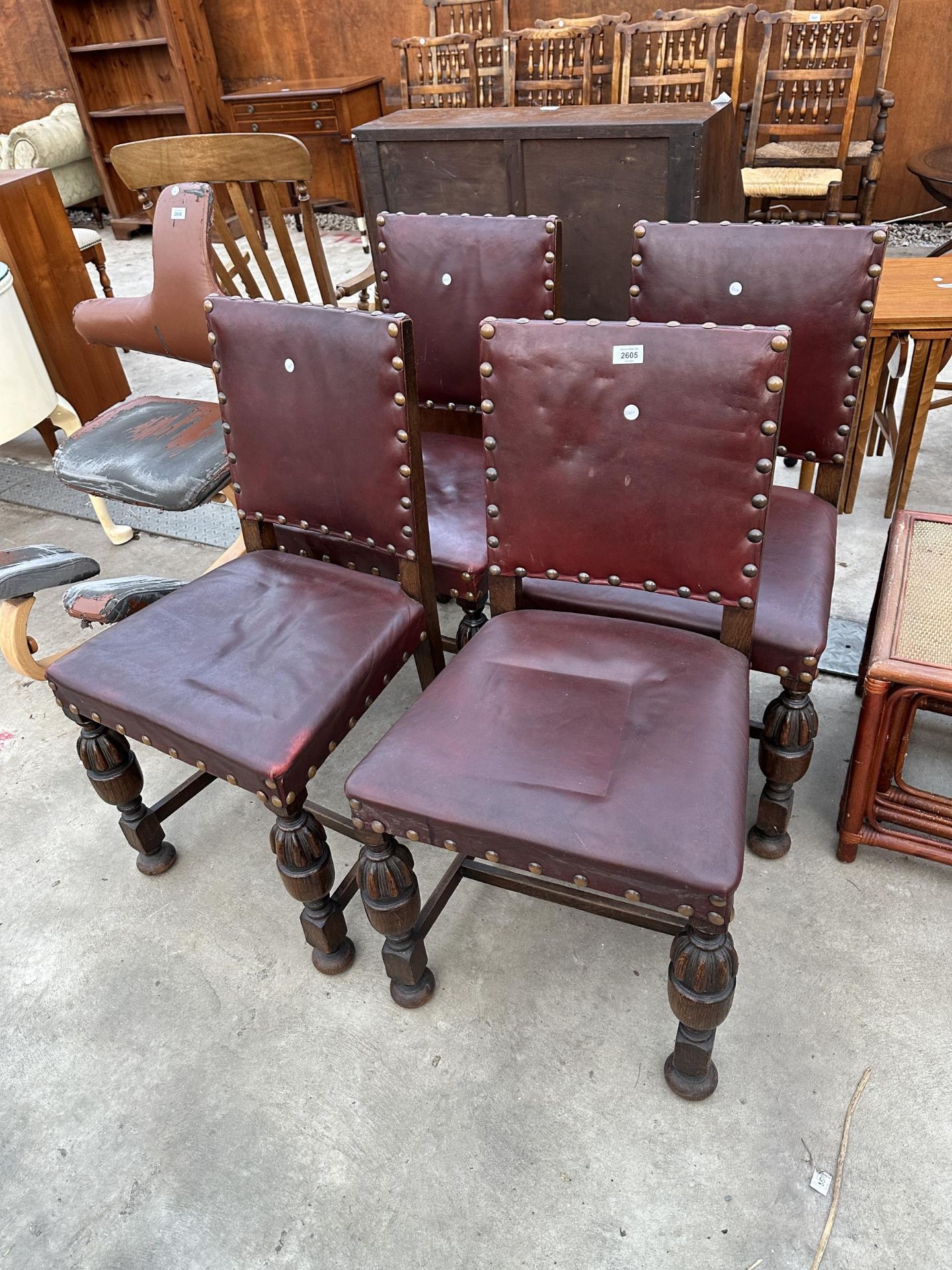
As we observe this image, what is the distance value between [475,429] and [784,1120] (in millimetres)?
1546

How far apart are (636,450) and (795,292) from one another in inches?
21.6

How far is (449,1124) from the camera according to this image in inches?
47.7

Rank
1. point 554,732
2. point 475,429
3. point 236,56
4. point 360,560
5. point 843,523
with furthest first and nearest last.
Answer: point 236,56
point 843,523
point 475,429
point 360,560
point 554,732

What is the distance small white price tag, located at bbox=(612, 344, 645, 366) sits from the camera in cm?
115

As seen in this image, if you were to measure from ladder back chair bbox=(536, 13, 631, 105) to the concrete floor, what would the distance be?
4087 mm

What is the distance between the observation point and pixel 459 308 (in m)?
1.77

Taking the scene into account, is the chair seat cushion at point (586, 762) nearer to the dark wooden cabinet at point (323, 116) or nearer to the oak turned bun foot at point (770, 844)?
the oak turned bun foot at point (770, 844)

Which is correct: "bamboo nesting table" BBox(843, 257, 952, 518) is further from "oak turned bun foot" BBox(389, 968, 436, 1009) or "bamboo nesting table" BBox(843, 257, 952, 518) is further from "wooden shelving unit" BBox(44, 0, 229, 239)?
"wooden shelving unit" BBox(44, 0, 229, 239)

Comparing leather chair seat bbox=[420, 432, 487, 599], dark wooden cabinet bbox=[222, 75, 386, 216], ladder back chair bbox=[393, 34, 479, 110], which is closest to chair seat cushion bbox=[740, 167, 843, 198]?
ladder back chair bbox=[393, 34, 479, 110]

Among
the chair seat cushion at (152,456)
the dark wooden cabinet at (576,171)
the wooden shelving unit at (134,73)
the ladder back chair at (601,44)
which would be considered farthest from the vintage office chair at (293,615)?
the wooden shelving unit at (134,73)

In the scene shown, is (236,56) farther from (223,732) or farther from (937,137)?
(223,732)

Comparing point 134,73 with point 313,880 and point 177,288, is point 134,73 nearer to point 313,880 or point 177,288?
point 177,288

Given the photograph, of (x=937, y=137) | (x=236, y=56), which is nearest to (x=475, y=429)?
(x=937, y=137)

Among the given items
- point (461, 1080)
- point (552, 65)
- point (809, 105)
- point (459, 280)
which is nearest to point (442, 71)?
point (552, 65)
